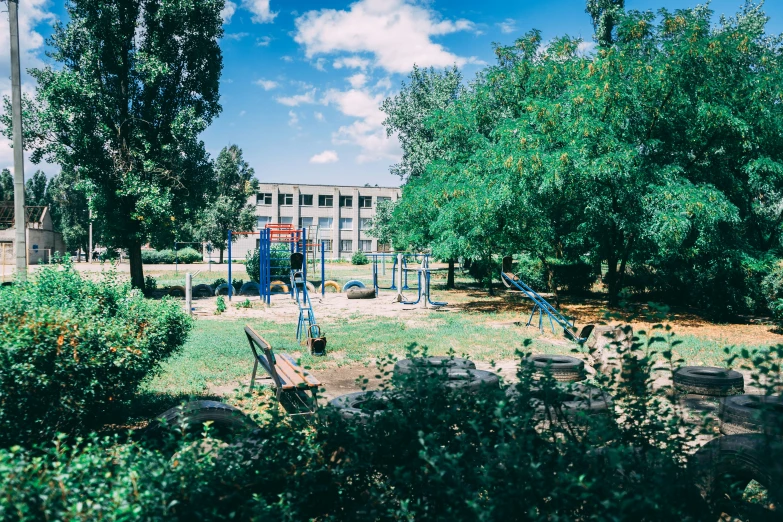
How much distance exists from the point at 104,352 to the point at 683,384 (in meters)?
7.81

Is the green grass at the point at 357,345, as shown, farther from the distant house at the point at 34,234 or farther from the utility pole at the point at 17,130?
the distant house at the point at 34,234

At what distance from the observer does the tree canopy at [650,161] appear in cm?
1489

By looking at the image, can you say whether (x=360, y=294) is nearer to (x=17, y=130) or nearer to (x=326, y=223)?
(x=17, y=130)

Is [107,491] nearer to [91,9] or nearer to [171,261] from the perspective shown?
[91,9]

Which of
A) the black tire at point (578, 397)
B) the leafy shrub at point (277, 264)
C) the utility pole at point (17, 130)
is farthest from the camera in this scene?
the leafy shrub at point (277, 264)

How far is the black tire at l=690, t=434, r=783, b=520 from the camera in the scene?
8.07 feet

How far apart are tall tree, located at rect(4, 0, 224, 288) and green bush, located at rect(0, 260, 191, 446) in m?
14.9

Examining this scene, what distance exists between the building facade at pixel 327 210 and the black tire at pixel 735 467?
67544mm

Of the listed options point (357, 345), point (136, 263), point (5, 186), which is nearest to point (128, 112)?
point (136, 263)

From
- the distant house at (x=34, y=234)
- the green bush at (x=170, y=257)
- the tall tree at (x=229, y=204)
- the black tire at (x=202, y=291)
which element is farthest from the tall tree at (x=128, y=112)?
the green bush at (x=170, y=257)

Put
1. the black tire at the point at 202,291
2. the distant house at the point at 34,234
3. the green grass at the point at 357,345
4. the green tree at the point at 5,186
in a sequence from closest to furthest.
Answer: the green grass at the point at 357,345 < the black tire at the point at 202,291 < the distant house at the point at 34,234 < the green tree at the point at 5,186

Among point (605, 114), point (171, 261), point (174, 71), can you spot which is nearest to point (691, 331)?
point (605, 114)

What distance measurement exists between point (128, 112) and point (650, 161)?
19.1 meters

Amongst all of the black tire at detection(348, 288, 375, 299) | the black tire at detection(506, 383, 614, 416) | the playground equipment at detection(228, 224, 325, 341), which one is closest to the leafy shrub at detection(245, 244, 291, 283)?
the playground equipment at detection(228, 224, 325, 341)
